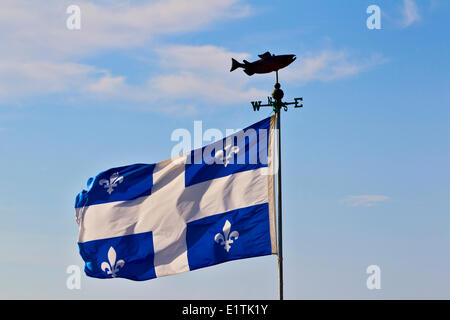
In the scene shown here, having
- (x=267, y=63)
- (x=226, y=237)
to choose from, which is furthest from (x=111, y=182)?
(x=267, y=63)

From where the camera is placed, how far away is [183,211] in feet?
84.5

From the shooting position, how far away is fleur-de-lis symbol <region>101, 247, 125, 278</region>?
26.0 metres

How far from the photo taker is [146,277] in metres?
25.7

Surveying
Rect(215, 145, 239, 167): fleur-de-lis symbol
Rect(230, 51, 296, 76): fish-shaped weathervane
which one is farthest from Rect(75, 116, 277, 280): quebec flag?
Rect(230, 51, 296, 76): fish-shaped weathervane

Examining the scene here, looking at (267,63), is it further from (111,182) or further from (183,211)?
(111,182)

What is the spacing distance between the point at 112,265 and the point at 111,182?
113 inches

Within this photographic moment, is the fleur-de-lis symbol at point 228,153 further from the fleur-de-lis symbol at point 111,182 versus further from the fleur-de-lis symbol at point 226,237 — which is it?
the fleur-de-lis symbol at point 111,182

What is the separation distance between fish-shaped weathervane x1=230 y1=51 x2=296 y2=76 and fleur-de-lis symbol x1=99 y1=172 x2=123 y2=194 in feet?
18.4

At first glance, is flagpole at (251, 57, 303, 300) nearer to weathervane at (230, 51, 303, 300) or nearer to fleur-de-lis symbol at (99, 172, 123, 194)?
weathervane at (230, 51, 303, 300)

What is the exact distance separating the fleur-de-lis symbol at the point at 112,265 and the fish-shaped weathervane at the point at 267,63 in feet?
23.9
